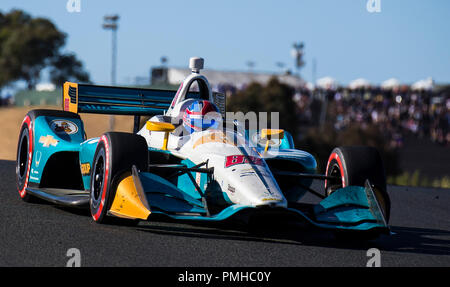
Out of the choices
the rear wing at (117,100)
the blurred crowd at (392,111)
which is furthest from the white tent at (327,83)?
the rear wing at (117,100)

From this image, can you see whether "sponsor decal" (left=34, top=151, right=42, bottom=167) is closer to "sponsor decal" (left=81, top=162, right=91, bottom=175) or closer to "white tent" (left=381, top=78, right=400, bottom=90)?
"sponsor decal" (left=81, top=162, right=91, bottom=175)

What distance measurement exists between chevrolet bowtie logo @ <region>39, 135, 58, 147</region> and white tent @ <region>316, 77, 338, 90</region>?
39.2m

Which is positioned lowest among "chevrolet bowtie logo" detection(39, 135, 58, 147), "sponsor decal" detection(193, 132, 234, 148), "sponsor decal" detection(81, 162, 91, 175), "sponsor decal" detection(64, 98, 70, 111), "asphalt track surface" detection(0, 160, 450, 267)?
"asphalt track surface" detection(0, 160, 450, 267)

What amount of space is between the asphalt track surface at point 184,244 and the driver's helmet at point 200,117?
992 millimetres

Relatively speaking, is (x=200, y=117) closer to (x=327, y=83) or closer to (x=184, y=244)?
(x=184, y=244)

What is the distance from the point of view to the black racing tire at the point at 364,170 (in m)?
6.84

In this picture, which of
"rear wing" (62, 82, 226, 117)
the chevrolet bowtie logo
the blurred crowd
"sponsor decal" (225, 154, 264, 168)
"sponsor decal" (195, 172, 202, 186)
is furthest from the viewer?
the blurred crowd

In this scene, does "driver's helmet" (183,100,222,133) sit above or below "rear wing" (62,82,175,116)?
below

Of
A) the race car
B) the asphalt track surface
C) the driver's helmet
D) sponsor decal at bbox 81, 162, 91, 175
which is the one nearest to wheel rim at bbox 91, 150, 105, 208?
the race car

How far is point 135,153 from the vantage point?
6309mm

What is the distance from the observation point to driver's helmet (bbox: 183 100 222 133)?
23.7ft

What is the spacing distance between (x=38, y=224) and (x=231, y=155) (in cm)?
182
